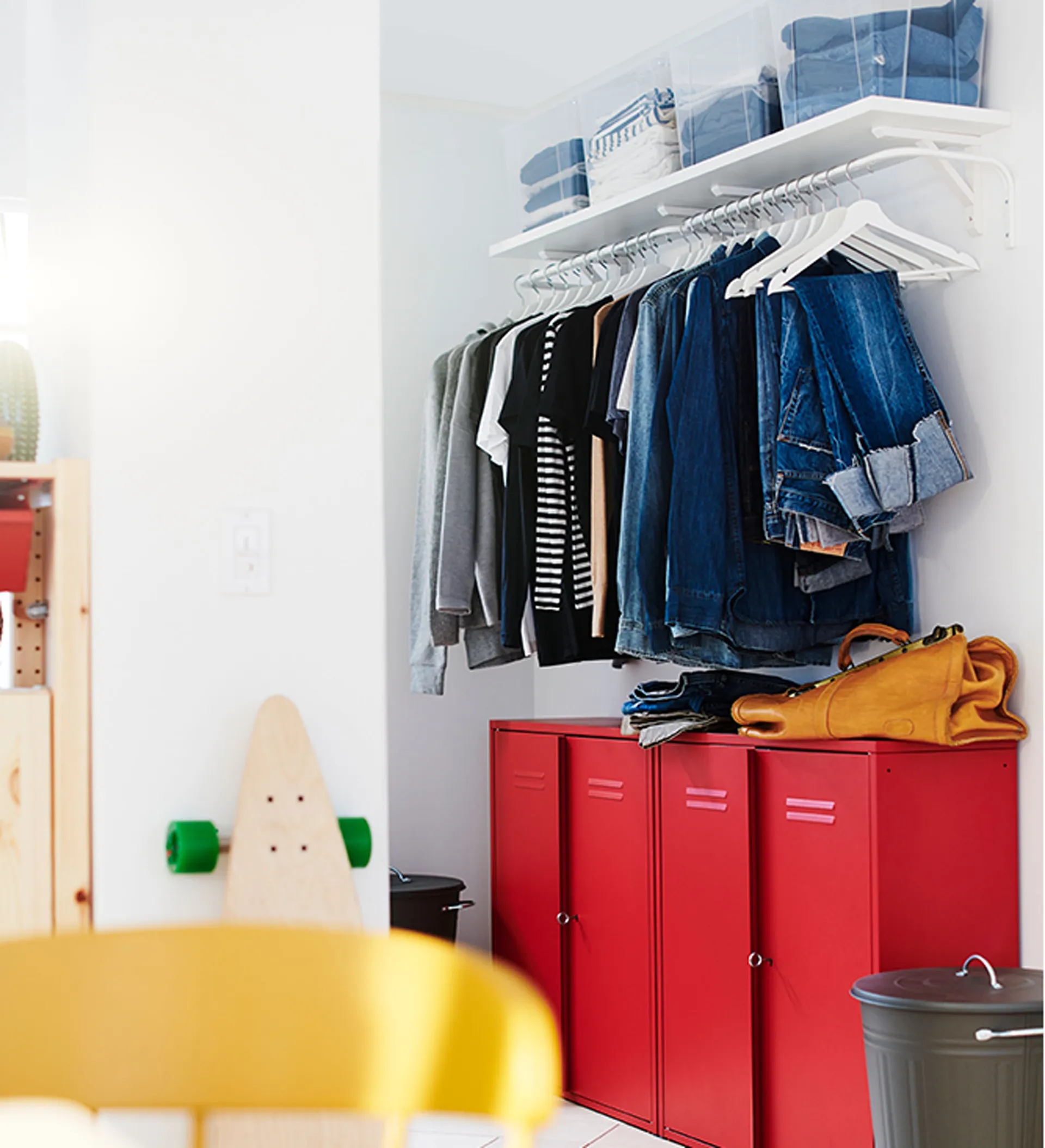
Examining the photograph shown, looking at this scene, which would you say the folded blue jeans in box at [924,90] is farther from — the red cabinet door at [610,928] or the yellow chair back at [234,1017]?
the yellow chair back at [234,1017]

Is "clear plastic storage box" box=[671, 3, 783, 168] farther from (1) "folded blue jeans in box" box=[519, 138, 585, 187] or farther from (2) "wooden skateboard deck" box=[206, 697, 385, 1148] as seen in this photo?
(2) "wooden skateboard deck" box=[206, 697, 385, 1148]

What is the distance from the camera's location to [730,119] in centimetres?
313

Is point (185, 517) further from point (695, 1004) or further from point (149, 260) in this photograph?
point (695, 1004)

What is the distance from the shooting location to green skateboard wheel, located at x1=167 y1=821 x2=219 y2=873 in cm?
181

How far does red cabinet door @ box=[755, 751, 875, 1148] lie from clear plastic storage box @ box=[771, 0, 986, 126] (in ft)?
4.24

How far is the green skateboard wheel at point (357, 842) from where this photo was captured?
1.89 metres

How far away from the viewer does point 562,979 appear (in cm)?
354

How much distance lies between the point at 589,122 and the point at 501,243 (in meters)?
0.42

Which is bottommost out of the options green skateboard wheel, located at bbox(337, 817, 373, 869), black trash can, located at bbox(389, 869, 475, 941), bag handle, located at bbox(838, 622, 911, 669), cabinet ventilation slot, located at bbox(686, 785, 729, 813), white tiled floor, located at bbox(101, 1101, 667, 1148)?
white tiled floor, located at bbox(101, 1101, 667, 1148)

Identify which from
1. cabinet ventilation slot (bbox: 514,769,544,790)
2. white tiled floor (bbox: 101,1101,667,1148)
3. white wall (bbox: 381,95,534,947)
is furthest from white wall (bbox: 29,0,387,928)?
white wall (bbox: 381,95,534,947)

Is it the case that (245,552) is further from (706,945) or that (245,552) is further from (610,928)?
(610,928)

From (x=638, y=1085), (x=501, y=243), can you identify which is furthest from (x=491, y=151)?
(x=638, y=1085)

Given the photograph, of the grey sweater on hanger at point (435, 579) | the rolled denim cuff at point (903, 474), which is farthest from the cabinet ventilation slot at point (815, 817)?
the grey sweater on hanger at point (435, 579)

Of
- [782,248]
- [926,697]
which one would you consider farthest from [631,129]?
[926,697]
